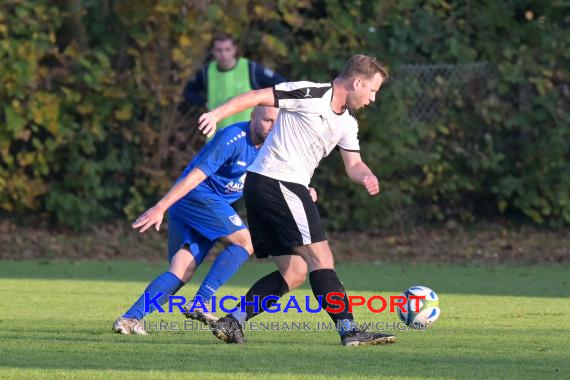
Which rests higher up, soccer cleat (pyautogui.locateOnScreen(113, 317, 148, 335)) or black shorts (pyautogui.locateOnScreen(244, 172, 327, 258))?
black shorts (pyautogui.locateOnScreen(244, 172, 327, 258))

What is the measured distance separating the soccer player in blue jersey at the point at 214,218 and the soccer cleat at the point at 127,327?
0.24ft

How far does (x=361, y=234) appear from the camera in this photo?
16.3 m

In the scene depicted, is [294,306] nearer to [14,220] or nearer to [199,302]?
[199,302]

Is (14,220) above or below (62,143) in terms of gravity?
below

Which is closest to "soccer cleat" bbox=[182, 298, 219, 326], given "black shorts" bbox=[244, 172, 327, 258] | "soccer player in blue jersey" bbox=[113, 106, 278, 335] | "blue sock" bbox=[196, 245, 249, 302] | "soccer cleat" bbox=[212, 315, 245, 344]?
"soccer player in blue jersey" bbox=[113, 106, 278, 335]

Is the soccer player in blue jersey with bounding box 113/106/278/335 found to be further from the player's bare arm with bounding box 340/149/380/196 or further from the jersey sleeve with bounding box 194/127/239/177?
the player's bare arm with bounding box 340/149/380/196

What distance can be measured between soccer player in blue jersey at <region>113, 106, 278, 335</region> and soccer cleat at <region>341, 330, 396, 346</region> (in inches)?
48.8

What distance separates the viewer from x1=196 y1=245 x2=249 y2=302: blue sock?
26.9 feet

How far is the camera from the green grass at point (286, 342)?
19.9 ft

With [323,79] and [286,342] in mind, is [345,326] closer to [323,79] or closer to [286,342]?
[286,342]

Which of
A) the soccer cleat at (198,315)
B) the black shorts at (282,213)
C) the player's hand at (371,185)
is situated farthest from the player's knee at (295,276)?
the soccer cleat at (198,315)

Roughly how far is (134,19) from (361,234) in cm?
410

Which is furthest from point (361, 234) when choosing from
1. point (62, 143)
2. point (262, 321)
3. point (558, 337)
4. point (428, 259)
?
point (558, 337)

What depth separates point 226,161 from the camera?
816cm
